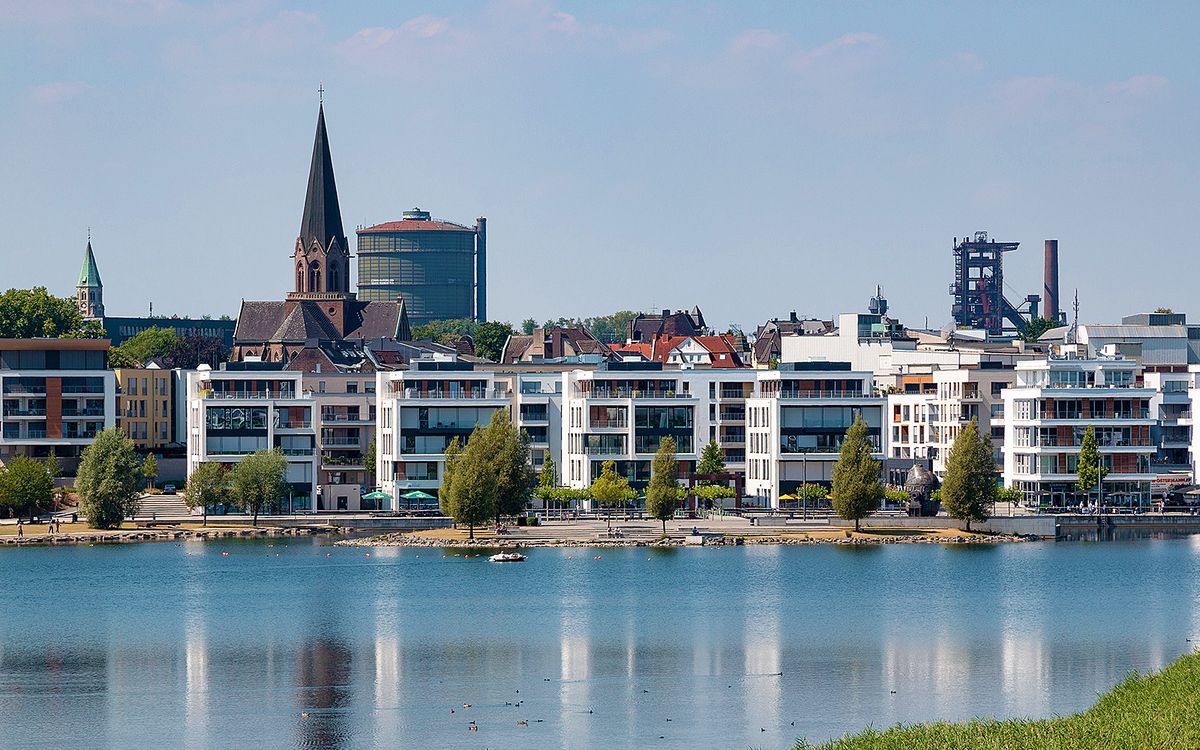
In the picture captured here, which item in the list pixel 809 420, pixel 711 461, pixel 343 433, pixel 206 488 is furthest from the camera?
pixel 343 433

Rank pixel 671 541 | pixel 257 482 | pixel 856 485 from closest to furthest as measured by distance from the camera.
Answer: pixel 671 541 → pixel 856 485 → pixel 257 482

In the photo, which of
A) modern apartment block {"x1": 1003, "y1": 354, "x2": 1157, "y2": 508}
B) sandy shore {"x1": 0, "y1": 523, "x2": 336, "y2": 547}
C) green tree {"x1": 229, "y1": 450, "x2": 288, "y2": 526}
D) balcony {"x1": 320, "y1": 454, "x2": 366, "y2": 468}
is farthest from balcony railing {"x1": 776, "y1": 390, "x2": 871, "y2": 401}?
green tree {"x1": 229, "y1": 450, "x2": 288, "y2": 526}

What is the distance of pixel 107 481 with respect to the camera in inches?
5330

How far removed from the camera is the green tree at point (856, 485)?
131750 mm

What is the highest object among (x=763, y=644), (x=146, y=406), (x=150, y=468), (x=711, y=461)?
(x=146, y=406)

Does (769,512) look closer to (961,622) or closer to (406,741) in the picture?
(961,622)

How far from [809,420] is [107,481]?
48.3 meters

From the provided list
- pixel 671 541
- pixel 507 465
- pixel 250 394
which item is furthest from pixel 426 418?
pixel 671 541

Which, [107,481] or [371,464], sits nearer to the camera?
[107,481]

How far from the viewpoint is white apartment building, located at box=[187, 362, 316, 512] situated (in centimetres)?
15225

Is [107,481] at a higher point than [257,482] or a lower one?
higher

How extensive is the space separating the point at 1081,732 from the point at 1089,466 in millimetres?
95166

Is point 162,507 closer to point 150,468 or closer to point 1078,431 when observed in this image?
point 150,468

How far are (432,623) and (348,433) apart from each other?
7055cm
